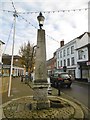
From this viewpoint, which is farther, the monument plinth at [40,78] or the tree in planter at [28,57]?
the tree in planter at [28,57]

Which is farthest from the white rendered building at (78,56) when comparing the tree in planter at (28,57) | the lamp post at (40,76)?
the lamp post at (40,76)

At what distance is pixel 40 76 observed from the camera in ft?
25.1

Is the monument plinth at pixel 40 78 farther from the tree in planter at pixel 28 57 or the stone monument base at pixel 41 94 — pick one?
the tree in planter at pixel 28 57

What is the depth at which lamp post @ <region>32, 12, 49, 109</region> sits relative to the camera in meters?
7.30

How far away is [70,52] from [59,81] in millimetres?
21248

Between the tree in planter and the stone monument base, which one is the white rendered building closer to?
the tree in planter

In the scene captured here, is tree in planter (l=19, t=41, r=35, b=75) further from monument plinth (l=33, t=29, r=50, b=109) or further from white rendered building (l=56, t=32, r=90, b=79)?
monument plinth (l=33, t=29, r=50, b=109)

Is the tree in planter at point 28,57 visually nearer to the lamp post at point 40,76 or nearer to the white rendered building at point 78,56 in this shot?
the white rendered building at point 78,56

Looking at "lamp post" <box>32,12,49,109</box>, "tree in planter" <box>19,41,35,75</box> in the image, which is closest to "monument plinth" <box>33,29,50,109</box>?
"lamp post" <box>32,12,49,109</box>

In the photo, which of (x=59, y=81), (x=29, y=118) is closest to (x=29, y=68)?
(x=59, y=81)

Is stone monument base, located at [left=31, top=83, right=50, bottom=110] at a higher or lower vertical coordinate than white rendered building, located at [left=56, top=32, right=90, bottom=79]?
lower

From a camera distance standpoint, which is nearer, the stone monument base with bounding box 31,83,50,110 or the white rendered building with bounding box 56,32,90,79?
the stone monument base with bounding box 31,83,50,110

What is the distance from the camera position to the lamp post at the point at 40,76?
730 centimetres

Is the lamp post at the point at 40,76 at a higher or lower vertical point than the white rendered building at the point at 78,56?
lower
